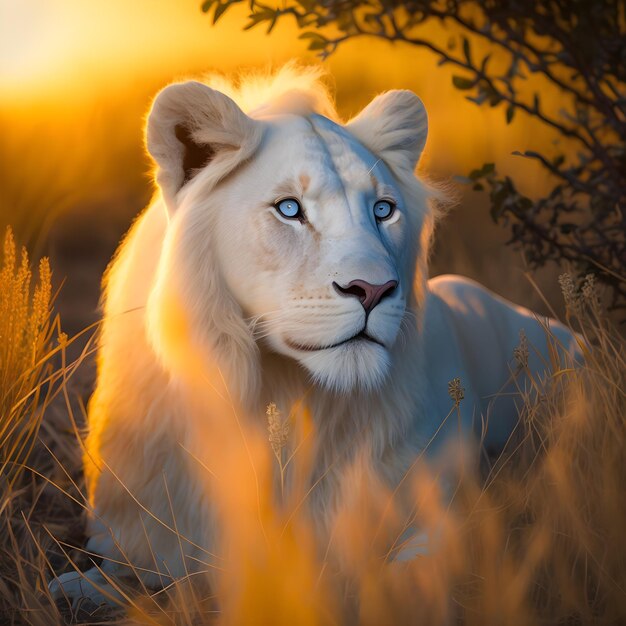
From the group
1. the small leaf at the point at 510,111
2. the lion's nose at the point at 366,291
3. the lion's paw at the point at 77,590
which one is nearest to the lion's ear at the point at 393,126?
the lion's nose at the point at 366,291

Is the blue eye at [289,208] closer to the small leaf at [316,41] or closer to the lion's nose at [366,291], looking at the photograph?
the lion's nose at [366,291]

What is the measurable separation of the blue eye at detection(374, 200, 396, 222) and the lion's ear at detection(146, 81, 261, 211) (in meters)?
0.36

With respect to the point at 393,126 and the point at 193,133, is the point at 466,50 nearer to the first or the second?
the point at 393,126

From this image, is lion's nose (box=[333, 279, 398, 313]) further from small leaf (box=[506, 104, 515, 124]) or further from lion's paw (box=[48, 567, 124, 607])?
small leaf (box=[506, 104, 515, 124])

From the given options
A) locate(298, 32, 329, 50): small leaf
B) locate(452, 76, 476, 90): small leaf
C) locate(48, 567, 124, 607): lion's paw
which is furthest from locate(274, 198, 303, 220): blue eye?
locate(452, 76, 476, 90): small leaf

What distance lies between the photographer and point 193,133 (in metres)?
2.45

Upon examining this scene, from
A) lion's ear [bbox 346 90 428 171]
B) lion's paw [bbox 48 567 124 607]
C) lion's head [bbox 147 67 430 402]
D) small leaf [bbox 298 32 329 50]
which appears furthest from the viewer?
small leaf [bbox 298 32 329 50]

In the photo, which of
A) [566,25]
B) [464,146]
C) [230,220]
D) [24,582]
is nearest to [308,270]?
[230,220]

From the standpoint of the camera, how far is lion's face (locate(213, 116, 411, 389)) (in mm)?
2191

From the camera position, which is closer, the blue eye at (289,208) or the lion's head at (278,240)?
the lion's head at (278,240)

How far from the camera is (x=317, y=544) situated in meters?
Result: 2.50

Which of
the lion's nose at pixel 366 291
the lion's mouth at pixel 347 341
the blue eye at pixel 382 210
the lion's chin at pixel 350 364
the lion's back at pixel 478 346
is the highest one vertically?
Answer: the blue eye at pixel 382 210

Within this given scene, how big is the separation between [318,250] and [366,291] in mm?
195

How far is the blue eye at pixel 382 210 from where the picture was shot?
8.15ft
